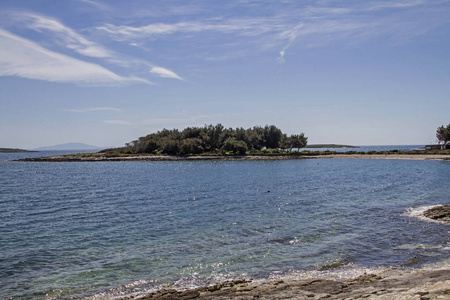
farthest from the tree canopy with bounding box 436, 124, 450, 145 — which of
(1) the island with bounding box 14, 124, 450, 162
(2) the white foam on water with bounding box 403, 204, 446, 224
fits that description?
(2) the white foam on water with bounding box 403, 204, 446, 224

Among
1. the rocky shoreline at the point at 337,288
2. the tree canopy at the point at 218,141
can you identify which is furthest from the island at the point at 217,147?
the rocky shoreline at the point at 337,288

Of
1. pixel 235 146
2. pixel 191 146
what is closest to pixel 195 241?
pixel 235 146

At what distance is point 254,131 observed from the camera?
148m

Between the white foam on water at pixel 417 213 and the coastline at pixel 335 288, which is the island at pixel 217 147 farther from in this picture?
the coastline at pixel 335 288

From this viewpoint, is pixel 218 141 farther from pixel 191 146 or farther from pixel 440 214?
pixel 440 214

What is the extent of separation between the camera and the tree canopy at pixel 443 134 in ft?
398

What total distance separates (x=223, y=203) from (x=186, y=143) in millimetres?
107002

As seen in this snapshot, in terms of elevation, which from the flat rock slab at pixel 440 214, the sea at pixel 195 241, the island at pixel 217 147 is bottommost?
the sea at pixel 195 241

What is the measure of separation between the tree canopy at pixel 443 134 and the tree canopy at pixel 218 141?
51968 millimetres

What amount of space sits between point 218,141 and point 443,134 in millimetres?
91402

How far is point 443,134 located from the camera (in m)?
124

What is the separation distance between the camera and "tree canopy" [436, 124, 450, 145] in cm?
12146

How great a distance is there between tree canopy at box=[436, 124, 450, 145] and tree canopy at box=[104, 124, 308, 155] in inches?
2046

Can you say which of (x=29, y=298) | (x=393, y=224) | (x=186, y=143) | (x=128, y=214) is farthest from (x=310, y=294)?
(x=186, y=143)
